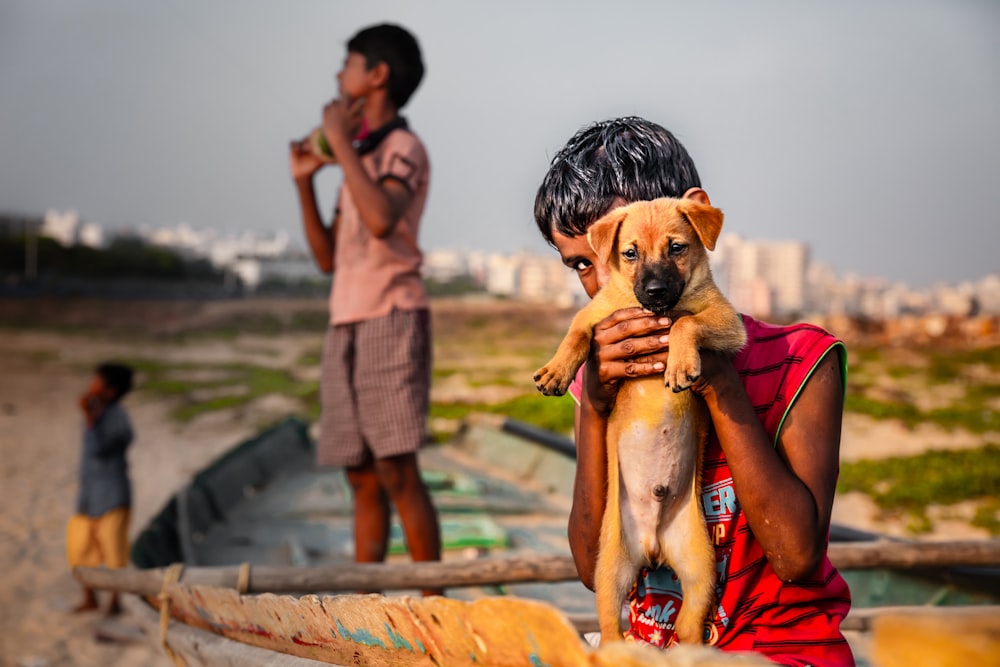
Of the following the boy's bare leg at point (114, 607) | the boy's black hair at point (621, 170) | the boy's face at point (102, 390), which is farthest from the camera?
the boy's face at point (102, 390)

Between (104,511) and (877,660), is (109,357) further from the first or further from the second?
(877,660)

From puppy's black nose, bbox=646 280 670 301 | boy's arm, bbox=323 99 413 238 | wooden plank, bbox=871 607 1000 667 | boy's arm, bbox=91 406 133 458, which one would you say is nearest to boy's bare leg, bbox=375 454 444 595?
boy's arm, bbox=323 99 413 238

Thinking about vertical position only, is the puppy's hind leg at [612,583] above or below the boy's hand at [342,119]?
below

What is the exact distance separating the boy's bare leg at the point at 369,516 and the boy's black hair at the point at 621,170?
218 cm

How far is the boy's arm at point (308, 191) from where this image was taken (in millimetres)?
3982

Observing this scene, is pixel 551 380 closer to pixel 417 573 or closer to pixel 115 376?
pixel 417 573

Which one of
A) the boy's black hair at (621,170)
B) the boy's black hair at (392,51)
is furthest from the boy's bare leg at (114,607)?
the boy's black hair at (621,170)

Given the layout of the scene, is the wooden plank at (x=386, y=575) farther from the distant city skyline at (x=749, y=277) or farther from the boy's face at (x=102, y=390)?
the distant city skyline at (x=749, y=277)

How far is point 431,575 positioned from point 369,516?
60cm

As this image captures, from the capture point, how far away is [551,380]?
5.49 ft

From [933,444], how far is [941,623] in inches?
483

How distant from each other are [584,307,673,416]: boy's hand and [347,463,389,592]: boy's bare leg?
229 cm

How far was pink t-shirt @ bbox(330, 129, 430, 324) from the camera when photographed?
12.1ft

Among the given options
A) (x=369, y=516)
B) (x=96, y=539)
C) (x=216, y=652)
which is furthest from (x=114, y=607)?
(x=216, y=652)
